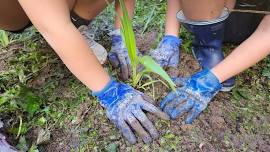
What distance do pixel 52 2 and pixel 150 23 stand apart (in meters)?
0.77

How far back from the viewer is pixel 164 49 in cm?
157

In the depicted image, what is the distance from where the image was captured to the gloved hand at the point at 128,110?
4.31 ft

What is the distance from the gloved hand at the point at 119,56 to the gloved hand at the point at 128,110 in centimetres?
16

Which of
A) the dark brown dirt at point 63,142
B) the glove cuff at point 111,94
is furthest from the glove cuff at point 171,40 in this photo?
the dark brown dirt at point 63,142

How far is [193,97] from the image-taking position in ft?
4.55

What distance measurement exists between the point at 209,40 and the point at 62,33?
0.61 metres

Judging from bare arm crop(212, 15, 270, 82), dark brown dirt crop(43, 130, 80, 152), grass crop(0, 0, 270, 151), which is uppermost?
bare arm crop(212, 15, 270, 82)

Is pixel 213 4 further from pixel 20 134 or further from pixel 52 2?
pixel 20 134

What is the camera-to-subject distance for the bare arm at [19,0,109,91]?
117 centimetres

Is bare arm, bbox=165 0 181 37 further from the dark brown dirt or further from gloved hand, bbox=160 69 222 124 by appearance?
the dark brown dirt

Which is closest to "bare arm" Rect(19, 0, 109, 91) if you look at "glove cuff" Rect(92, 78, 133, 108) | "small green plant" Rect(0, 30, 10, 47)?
"glove cuff" Rect(92, 78, 133, 108)

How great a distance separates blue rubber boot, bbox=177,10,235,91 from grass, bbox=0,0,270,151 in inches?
3.4

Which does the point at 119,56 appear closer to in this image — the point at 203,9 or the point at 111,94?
the point at 111,94

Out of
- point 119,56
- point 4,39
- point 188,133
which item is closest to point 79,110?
point 119,56
